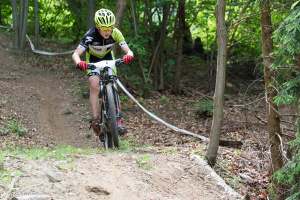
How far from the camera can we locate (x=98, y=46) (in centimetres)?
786

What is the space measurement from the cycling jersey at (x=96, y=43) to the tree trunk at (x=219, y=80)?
1390 millimetres

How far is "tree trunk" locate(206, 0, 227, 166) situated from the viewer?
7.50 m

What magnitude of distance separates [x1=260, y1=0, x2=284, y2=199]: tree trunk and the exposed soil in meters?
1.02

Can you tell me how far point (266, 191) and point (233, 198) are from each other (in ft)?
4.60

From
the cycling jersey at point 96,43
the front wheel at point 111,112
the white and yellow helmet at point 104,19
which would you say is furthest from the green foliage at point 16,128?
the white and yellow helmet at point 104,19

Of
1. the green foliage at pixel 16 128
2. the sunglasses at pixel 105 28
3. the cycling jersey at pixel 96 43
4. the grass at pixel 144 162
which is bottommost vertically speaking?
the green foliage at pixel 16 128

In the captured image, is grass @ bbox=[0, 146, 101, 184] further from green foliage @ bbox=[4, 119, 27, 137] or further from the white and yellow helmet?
green foliage @ bbox=[4, 119, 27, 137]

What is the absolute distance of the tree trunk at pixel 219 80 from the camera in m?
7.50

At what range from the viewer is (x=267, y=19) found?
7.30 m

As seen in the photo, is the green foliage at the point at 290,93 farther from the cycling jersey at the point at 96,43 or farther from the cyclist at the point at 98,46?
the cycling jersey at the point at 96,43

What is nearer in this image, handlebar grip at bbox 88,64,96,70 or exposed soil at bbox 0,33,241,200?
exposed soil at bbox 0,33,241,200

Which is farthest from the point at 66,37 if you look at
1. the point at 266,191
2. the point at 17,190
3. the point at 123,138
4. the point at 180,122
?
the point at 17,190

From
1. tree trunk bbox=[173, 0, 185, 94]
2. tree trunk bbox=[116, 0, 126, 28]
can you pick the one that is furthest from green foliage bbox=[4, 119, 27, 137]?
tree trunk bbox=[173, 0, 185, 94]

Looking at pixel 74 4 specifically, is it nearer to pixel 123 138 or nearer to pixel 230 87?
pixel 230 87
